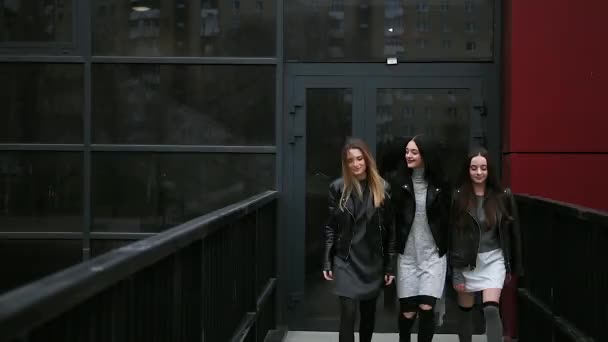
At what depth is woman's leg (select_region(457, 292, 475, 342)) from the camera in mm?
5961

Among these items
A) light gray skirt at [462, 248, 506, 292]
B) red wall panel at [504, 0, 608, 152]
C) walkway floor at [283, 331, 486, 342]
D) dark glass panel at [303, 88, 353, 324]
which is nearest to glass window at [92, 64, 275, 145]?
dark glass panel at [303, 88, 353, 324]

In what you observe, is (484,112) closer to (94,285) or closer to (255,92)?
(255,92)

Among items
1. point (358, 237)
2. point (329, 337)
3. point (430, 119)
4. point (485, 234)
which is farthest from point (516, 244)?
point (329, 337)

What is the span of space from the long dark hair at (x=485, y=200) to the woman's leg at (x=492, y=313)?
474 mm

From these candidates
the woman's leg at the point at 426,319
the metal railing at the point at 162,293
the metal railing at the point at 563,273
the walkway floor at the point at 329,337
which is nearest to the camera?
the metal railing at the point at 162,293

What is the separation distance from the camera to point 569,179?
7.23 meters

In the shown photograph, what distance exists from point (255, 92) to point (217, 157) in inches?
28.8

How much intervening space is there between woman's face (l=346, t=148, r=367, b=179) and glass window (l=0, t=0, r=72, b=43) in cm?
344

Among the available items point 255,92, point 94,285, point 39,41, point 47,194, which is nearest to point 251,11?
point 255,92

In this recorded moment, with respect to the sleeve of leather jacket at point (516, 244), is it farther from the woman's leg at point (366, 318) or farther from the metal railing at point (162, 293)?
the metal railing at point (162, 293)

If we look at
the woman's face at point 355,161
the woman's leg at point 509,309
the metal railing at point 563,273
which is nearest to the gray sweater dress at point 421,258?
the woman's face at point 355,161

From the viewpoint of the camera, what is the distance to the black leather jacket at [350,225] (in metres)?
5.80

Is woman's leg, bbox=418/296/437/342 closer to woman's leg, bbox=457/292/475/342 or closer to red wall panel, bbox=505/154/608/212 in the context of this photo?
woman's leg, bbox=457/292/475/342

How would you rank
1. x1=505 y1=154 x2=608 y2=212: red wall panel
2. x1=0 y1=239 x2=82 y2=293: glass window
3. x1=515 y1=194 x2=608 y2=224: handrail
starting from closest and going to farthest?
x1=515 y1=194 x2=608 y2=224: handrail, x1=505 y1=154 x2=608 y2=212: red wall panel, x1=0 y1=239 x2=82 y2=293: glass window
